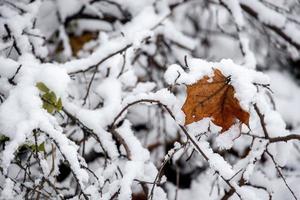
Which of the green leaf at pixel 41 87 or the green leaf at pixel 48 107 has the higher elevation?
the green leaf at pixel 41 87

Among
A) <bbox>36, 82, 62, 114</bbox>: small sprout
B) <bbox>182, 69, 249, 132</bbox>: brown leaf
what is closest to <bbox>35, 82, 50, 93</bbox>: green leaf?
<bbox>36, 82, 62, 114</bbox>: small sprout

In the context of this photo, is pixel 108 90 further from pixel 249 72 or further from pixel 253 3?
pixel 253 3

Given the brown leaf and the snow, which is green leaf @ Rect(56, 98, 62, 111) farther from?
Answer: the brown leaf

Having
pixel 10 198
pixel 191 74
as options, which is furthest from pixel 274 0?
pixel 10 198

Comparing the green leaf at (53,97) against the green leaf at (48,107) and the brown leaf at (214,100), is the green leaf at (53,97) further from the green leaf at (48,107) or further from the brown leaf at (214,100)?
the brown leaf at (214,100)

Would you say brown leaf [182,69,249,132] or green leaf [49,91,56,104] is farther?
green leaf [49,91,56,104]

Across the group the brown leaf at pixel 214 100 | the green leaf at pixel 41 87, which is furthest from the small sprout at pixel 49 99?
the brown leaf at pixel 214 100

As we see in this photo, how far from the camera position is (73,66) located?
1488 mm

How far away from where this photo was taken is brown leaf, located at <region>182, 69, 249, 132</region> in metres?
1.06

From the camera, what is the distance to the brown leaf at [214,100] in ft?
3.49

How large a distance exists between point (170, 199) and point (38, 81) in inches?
54.0

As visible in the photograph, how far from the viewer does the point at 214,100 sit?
1.08 metres

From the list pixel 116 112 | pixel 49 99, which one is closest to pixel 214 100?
pixel 116 112

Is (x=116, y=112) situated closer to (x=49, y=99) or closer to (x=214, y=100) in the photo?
(x=49, y=99)
